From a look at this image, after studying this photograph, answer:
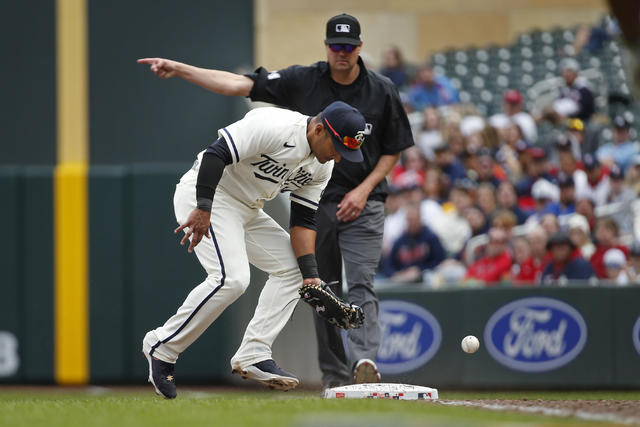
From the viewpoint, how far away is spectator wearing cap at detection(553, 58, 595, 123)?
12180mm

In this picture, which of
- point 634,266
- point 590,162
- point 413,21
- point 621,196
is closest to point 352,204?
point 634,266

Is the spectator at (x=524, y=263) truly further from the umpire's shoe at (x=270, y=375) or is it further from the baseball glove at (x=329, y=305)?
the umpire's shoe at (x=270, y=375)

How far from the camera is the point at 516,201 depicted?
34.0ft

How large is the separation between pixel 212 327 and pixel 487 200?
9.91 ft

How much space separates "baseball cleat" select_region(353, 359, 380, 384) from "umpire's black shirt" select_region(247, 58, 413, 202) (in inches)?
40.8

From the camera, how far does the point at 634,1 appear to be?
3.68 m

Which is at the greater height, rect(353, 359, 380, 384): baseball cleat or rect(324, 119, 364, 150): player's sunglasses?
rect(324, 119, 364, 150): player's sunglasses

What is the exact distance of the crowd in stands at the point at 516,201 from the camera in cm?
901

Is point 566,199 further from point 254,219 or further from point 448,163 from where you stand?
point 254,219

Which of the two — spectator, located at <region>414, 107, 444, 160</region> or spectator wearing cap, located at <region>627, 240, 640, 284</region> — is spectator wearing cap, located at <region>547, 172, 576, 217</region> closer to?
spectator wearing cap, located at <region>627, 240, 640, 284</region>

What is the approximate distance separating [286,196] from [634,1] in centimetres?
614

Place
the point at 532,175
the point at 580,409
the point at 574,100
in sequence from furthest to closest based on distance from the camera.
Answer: the point at 574,100 < the point at 532,175 < the point at 580,409

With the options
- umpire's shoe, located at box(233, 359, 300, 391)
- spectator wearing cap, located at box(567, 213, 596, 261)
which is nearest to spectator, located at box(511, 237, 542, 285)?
spectator wearing cap, located at box(567, 213, 596, 261)

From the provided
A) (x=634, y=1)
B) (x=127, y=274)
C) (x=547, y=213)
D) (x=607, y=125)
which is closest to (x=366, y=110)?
(x=634, y=1)
